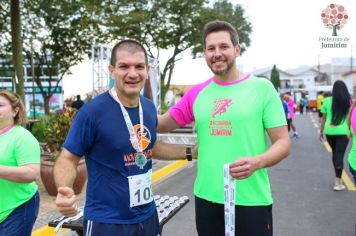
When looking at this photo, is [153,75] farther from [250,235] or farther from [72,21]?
[72,21]

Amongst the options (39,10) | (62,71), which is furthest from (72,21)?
(62,71)

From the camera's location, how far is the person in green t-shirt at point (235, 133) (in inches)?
96.0

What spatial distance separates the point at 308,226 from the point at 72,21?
16817 millimetres

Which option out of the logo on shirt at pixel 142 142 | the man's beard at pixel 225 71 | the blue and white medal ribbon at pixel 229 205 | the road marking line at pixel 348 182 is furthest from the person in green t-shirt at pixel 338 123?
the logo on shirt at pixel 142 142

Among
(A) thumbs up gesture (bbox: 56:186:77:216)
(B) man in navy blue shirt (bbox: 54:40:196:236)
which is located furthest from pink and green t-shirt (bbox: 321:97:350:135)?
(A) thumbs up gesture (bbox: 56:186:77:216)

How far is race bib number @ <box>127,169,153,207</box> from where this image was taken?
2344mm

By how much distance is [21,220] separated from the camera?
114 inches

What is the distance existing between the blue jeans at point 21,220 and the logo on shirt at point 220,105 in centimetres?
153

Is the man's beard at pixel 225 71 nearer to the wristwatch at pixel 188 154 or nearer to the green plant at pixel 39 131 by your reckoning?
the wristwatch at pixel 188 154

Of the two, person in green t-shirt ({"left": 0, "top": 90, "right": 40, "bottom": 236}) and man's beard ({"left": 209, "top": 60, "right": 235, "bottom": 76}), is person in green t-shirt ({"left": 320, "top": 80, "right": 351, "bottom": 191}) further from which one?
person in green t-shirt ({"left": 0, "top": 90, "right": 40, "bottom": 236})

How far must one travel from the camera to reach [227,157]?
96.4 inches

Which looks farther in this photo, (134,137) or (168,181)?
(168,181)

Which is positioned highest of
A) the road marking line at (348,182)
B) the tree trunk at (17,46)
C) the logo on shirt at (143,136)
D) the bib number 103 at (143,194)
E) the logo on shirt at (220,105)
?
the tree trunk at (17,46)

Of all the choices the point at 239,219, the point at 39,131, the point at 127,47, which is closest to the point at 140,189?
the point at 239,219
